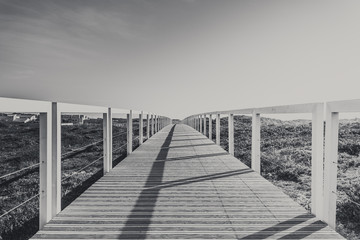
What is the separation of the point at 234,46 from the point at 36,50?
1627 centimetres

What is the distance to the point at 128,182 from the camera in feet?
13.6

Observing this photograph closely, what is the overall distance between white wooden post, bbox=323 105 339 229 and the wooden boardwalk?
0.47 feet

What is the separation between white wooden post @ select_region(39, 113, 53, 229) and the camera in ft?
8.15

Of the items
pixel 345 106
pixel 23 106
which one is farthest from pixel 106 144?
pixel 345 106

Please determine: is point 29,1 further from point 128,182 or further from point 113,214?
point 113,214

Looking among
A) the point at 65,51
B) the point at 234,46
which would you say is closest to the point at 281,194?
the point at 234,46

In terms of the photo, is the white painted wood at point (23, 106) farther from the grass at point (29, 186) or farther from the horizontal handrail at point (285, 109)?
the horizontal handrail at point (285, 109)

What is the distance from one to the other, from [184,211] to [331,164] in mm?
1450

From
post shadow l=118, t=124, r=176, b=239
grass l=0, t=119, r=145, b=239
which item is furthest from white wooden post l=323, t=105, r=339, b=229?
grass l=0, t=119, r=145, b=239

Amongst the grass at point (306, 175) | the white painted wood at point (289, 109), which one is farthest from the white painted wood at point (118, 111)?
the grass at point (306, 175)

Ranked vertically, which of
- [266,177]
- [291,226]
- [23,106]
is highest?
[23,106]

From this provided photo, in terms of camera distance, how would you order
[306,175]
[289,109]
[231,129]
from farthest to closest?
[231,129]
[306,175]
[289,109]

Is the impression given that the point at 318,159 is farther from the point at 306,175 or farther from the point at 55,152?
the point at 306,175

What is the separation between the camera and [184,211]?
2951 mm
